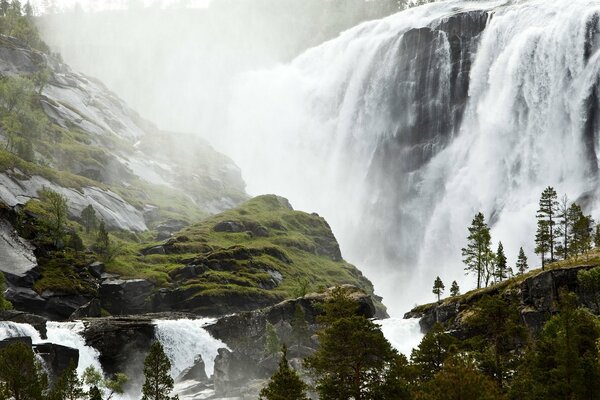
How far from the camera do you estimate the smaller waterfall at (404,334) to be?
362 feet

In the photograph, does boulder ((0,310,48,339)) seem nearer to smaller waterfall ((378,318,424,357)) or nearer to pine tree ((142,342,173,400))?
pine tree ((142,342,173,400))

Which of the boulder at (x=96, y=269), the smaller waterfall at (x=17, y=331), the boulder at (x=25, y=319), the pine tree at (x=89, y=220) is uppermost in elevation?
the pine tree at (x=89, y=220)

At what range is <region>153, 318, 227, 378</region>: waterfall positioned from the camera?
4251 inches

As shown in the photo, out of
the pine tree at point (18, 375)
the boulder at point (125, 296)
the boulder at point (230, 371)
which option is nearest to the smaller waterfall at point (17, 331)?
the pine tree at point (18, 375)

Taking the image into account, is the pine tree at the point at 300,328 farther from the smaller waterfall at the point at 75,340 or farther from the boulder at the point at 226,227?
the boulder at the point at 226,227

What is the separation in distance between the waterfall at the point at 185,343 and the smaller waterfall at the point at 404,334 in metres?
29.3

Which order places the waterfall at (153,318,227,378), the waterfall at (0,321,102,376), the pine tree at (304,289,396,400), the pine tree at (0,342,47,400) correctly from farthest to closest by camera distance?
1. the waterfall at (153,318,227,378)
2. the waterfall at (0,321,102,376)
3. the pine tree at (0,342,47,400)
4. the pine tree at (304,289,396,400)

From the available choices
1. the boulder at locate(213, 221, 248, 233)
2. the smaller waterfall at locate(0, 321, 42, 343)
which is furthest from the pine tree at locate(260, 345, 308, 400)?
the boulder at locate(213, 221, 248, 233)

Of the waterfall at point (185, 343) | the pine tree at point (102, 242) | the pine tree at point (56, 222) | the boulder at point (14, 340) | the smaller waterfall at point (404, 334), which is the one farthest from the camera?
the pine tree at point (102, 242)

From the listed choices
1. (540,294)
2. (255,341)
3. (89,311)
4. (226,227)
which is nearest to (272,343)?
(255,341)

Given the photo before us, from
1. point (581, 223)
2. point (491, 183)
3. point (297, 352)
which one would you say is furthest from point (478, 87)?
point (297, 352)

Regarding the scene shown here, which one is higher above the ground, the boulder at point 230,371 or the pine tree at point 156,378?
the boulder at point 230,371

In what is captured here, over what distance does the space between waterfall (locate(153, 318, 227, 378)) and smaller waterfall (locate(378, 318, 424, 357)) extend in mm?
29324

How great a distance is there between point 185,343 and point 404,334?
37.9 meters
